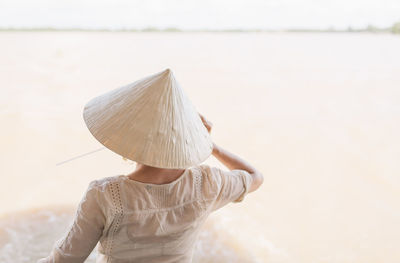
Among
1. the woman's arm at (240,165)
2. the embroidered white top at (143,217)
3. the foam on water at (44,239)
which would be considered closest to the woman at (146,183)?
the embroidered white top at (143,217)

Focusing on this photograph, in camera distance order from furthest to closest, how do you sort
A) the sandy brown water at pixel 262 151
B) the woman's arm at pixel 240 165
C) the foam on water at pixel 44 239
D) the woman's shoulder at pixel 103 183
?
the sandy brown water at pixel 262 151, the foam on water at pixel 44 239, the woman's arm at pixel 240 165, the woman's shoulder at pixel 103 183

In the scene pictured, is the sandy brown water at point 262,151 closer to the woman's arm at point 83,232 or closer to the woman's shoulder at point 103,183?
the woman's arm at point 83,232

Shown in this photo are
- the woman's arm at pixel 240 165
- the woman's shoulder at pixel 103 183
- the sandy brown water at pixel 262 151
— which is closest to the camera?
the woman's shoulder at pixel 103 183

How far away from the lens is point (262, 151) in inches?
126

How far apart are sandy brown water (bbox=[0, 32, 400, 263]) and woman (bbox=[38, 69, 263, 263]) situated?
1120 mm

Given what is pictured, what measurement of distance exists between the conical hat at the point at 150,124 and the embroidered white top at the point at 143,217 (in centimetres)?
6

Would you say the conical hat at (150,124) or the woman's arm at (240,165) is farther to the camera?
the woman's arm at (240,165)

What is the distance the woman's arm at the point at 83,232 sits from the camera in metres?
0.74

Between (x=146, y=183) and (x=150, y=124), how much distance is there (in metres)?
0.11

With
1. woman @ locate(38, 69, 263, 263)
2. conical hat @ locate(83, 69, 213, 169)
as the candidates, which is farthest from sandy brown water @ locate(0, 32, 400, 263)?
conical hat @ locate(83, 69, 213, 169)

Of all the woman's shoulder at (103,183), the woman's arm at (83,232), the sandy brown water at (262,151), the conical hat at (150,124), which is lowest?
the sandy brown water at (262,151)

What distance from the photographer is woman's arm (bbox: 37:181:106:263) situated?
2.41ft

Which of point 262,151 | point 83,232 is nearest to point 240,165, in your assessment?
point 83,232

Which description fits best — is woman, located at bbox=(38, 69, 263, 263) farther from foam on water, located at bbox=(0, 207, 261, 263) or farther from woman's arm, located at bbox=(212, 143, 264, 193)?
foam on water, located at bbox=(0, 207, 261, 263)
